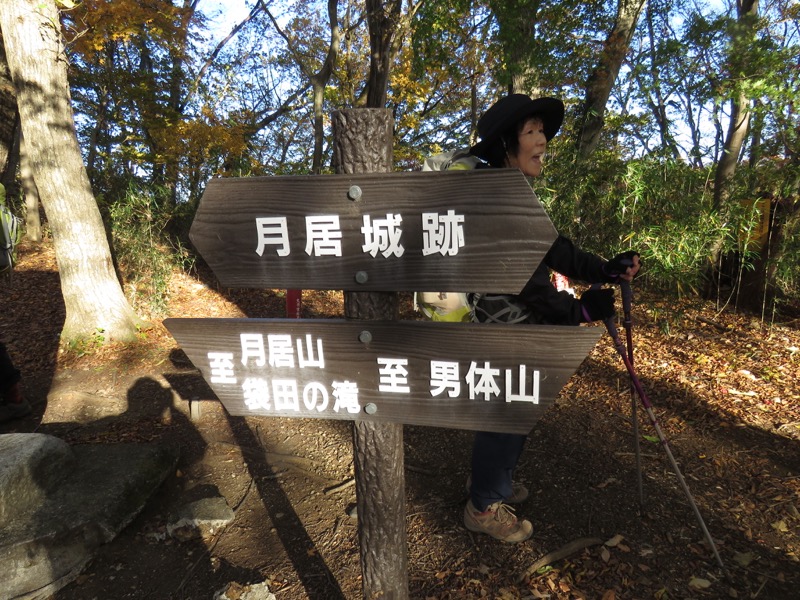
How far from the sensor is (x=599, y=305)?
85.7 inches

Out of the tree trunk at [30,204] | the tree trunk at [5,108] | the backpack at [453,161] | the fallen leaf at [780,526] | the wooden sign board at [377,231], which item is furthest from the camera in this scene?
the tree trunk at [30,204]

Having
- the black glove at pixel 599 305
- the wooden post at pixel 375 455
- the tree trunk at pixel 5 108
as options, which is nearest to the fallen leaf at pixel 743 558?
the black glove at pixel 599 305

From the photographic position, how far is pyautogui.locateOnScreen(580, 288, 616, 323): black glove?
217cm

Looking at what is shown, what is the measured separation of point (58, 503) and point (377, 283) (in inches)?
108

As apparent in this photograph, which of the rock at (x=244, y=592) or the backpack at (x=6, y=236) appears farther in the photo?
the backpack at (x=6, y=236)

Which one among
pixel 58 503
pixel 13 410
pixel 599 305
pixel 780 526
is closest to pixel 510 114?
pixel 599 305

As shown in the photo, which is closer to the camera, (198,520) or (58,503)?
(58,503)

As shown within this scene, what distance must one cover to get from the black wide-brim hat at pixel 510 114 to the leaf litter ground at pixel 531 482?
2.22m

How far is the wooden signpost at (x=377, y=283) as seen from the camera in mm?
1317

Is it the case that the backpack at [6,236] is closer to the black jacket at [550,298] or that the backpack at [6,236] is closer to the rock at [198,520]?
the rock at [198,520]

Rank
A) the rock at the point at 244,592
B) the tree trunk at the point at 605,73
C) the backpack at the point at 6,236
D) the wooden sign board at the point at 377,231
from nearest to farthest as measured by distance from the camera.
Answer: the wooden sign board at the point at 377,231, the rock at the point at 244,592, the backpack at the point at 6,236, the tree trunk at the point at 605,73

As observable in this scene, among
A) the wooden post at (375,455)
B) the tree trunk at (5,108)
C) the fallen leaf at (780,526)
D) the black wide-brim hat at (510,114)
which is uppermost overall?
the tree trunk at (5,108)

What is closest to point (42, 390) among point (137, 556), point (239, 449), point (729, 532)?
point (239, 449)

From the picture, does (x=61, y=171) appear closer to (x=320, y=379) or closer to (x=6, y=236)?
(x=6, y=236)
